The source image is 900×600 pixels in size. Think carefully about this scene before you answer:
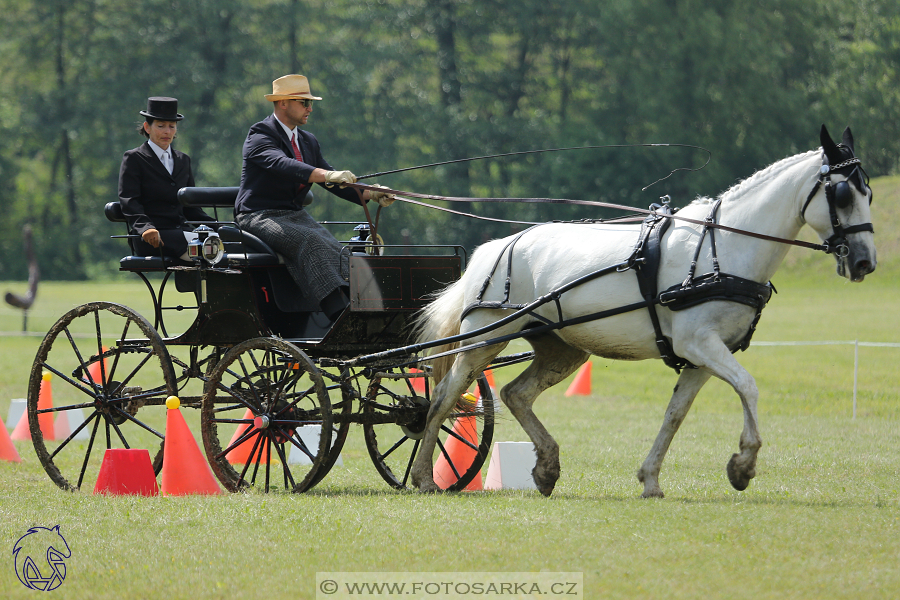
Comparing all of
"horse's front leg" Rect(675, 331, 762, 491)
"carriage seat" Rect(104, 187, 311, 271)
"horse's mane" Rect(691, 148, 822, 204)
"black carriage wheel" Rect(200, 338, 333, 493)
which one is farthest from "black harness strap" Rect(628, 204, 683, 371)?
"carriage seat" Rect(104, 187, 311, 271)

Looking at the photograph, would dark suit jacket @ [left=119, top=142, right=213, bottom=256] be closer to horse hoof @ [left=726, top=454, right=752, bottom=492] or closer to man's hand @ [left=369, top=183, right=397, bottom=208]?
man's hand @ [left=369, top=183, right=397, bottom=208]

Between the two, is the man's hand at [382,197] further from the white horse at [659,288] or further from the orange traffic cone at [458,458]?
the orange traffic cone at [458,458]

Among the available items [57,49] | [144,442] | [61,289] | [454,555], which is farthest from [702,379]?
[57,49]

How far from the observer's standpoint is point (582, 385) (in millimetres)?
15266

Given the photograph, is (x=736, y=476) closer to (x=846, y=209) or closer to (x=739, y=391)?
(x=739, y=391)

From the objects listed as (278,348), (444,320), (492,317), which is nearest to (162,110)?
(278,348)

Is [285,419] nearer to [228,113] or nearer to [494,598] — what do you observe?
[494,598]

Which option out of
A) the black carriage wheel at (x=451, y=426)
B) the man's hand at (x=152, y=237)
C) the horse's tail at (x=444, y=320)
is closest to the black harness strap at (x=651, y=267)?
the horse's tail at (x=444, y=320)

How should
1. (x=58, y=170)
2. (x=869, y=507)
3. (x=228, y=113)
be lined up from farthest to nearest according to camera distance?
(x=58, y=170)
(x=228, y=113)
(x=869, y=507)

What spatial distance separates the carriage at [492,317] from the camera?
627 cm

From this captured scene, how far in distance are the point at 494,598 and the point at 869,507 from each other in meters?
2.75

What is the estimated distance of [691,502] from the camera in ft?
20.7

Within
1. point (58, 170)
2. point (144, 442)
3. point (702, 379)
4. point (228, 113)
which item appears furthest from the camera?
point (58, 170)

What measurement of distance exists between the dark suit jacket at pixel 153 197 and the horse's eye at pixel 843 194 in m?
4.47
